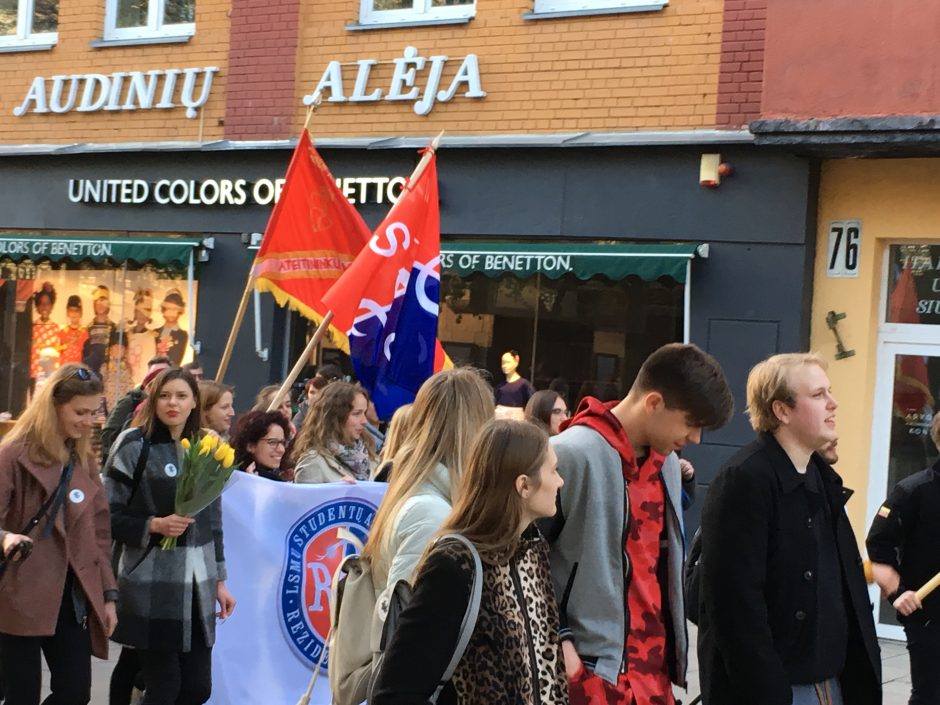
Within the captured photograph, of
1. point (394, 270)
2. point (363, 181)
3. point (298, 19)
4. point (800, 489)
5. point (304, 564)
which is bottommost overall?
point (304, 564)

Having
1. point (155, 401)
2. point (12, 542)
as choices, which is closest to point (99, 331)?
point (155, 401)

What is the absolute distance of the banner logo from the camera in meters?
7.01

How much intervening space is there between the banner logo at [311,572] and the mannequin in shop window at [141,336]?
831 centimetres

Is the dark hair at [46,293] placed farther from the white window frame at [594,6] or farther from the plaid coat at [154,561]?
the plaid coat at [154,561]

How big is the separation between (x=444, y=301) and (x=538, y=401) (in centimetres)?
484

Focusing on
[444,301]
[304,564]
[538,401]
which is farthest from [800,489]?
[444,301]

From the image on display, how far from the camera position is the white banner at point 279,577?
23.0ft

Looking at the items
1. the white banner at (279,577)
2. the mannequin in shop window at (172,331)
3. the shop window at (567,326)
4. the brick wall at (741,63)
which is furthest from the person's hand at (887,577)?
the mannequin in shop window at (172,331)

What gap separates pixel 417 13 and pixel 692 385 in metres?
9.94

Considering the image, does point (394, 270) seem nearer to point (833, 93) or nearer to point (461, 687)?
point (833, 93)

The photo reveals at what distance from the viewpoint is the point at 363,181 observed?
13.4 metres

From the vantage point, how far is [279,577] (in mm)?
7020

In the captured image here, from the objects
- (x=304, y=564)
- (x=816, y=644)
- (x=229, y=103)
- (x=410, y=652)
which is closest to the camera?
(x=410, y=652)

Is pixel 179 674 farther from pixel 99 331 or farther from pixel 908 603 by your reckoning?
pixel 99 331
